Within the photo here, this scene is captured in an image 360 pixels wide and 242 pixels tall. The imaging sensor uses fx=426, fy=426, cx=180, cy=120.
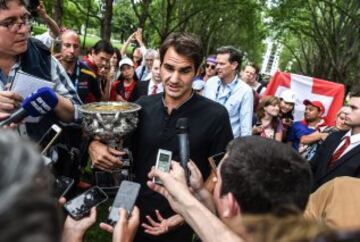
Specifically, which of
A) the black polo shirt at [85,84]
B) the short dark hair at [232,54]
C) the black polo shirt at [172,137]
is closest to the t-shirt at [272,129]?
the short dark hair at [232,54]

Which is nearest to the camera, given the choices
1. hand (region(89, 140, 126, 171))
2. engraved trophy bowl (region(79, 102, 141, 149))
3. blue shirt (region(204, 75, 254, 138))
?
engraved trophy bowl (region(79, 102, 141, 149))

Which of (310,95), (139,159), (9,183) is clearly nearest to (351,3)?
(310,95)

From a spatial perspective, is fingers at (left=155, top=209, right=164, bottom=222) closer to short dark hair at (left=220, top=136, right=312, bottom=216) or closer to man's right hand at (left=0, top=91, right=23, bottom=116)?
short dark hair at (left=220, top=136, right=312, bottom=216)

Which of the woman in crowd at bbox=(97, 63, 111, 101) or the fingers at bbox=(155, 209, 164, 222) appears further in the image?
the woman in crowd at bbox=(97, 63, 111, 101)

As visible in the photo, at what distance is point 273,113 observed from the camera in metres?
6.08

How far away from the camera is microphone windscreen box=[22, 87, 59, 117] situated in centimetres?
203

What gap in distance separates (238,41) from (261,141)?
45142 millimetres

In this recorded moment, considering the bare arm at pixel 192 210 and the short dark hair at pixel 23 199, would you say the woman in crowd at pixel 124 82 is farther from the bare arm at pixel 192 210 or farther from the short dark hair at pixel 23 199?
the short dark hair at pixel 23 199

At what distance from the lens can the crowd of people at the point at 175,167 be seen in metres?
0.71

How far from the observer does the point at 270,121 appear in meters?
6.11

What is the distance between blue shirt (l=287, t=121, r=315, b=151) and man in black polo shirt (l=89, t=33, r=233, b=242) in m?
3.68

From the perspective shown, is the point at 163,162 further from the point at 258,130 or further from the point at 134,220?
the point at 258,130

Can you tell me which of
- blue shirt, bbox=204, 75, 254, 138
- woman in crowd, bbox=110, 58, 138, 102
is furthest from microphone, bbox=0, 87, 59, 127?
woman in crowd, bbox=110, 58, 138, 102

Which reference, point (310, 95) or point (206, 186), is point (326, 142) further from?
point (310, 95)
